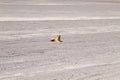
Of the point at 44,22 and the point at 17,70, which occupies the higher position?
the point at 17,70

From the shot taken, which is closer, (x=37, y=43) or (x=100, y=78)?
(x=100, y=78)

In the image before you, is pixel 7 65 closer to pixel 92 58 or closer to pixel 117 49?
pixel 92 58

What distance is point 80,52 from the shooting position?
9023 mm

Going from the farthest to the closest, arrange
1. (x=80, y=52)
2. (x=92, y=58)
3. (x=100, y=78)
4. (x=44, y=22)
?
1. (x=44, y=22)
2. (x=80, y=52)
3. (x=92, y=58)
4. (x=100, y=78)

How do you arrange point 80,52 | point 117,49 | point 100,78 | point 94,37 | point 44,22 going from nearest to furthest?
point 100,78, point 80,52, point 117,49, point 94,37, point 44,22

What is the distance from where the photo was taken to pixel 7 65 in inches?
289

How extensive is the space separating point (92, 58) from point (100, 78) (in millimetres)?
1761

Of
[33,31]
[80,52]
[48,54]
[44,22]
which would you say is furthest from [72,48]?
[44,22]

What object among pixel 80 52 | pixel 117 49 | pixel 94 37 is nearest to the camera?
pixel 80 52

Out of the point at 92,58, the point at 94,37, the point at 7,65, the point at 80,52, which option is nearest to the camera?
the point at 7,65

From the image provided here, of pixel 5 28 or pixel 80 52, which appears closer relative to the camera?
pixel 80 52

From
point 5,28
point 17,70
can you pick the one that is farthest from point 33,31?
point 17,70

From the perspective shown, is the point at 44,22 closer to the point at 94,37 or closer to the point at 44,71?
the point at 94,37

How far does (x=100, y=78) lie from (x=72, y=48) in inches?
113
